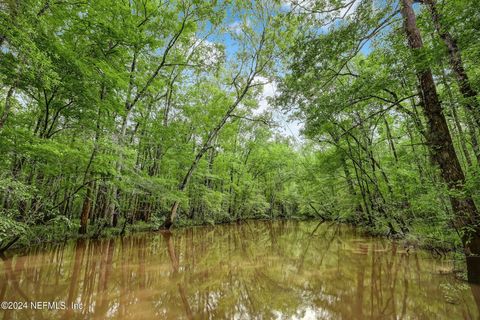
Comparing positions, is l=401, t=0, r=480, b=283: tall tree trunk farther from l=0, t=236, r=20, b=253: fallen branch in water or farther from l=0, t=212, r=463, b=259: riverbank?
l=0, t=236, r=20, b=253: fallen branch in water

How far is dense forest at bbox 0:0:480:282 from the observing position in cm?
475

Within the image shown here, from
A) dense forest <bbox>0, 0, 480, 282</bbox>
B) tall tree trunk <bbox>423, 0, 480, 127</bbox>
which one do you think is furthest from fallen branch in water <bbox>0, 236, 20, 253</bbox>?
tall tree trunk <bbox>423, 0, 480, 127</bbox>

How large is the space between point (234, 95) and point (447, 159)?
14.8 m

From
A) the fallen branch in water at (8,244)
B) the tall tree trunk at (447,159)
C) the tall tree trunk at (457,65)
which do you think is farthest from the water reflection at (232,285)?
the tall tree trunk at (457,65)

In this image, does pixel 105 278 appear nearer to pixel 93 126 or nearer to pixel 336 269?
pixel 93 126

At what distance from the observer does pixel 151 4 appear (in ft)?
Answer: 37.0

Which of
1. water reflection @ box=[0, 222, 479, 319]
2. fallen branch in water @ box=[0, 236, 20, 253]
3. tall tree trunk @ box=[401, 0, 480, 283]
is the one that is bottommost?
water reflection @ box=[0, 222, 479, 319]

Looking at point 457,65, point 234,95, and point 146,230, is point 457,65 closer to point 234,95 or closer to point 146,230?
point 234,95

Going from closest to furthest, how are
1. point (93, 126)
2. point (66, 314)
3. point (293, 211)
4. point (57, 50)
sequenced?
point (66, 314) < point (57, 50) < point (93, 126) < point (293, 211)

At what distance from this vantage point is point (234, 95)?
18016mm

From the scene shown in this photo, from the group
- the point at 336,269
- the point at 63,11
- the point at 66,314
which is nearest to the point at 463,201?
the point at 336,269

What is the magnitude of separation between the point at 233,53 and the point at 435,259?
1445cm

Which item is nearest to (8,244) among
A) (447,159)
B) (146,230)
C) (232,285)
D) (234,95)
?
(232,285)

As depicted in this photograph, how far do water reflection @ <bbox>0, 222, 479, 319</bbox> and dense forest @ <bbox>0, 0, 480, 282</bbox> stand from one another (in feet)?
3.40
